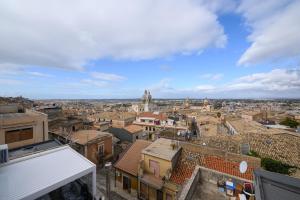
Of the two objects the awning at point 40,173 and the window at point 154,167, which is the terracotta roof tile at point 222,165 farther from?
the awning at point 40,173

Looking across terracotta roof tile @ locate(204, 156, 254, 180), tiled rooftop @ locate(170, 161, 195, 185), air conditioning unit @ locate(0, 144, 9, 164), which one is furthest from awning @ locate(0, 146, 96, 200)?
terracotta roof tile @ locate(204, 156, 254, 180)

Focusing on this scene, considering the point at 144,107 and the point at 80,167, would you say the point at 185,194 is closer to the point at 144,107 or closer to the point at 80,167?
the point at 80,167

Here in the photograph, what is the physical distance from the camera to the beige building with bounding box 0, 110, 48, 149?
15564mm

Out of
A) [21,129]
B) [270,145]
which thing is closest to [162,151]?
[270,145]

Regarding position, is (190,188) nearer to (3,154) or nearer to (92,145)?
(3,154)

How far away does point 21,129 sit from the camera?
1667cm

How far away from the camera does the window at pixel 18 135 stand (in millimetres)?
15781

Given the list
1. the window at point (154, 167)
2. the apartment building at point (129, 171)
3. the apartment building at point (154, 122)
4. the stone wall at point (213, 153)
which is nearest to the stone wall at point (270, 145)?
the stone wall at point (213, 153)

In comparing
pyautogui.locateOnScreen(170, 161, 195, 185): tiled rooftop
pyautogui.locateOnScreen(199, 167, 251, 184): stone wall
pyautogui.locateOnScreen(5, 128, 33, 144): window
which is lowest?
pyautogui.locateOnScreen(170, 161, 195, 185): tiled rooftop

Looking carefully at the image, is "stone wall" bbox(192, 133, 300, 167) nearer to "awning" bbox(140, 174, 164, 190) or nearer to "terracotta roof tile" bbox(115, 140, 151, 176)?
"awning" bbox(140, 174, 164, 190)

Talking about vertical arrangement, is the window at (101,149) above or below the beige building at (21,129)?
below

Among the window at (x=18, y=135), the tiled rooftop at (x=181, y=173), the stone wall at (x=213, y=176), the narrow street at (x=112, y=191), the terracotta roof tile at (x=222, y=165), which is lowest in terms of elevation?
the narrow street at (x=112, y=191)

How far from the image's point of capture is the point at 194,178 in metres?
7.91

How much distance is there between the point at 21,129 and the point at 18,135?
613 millimetres
